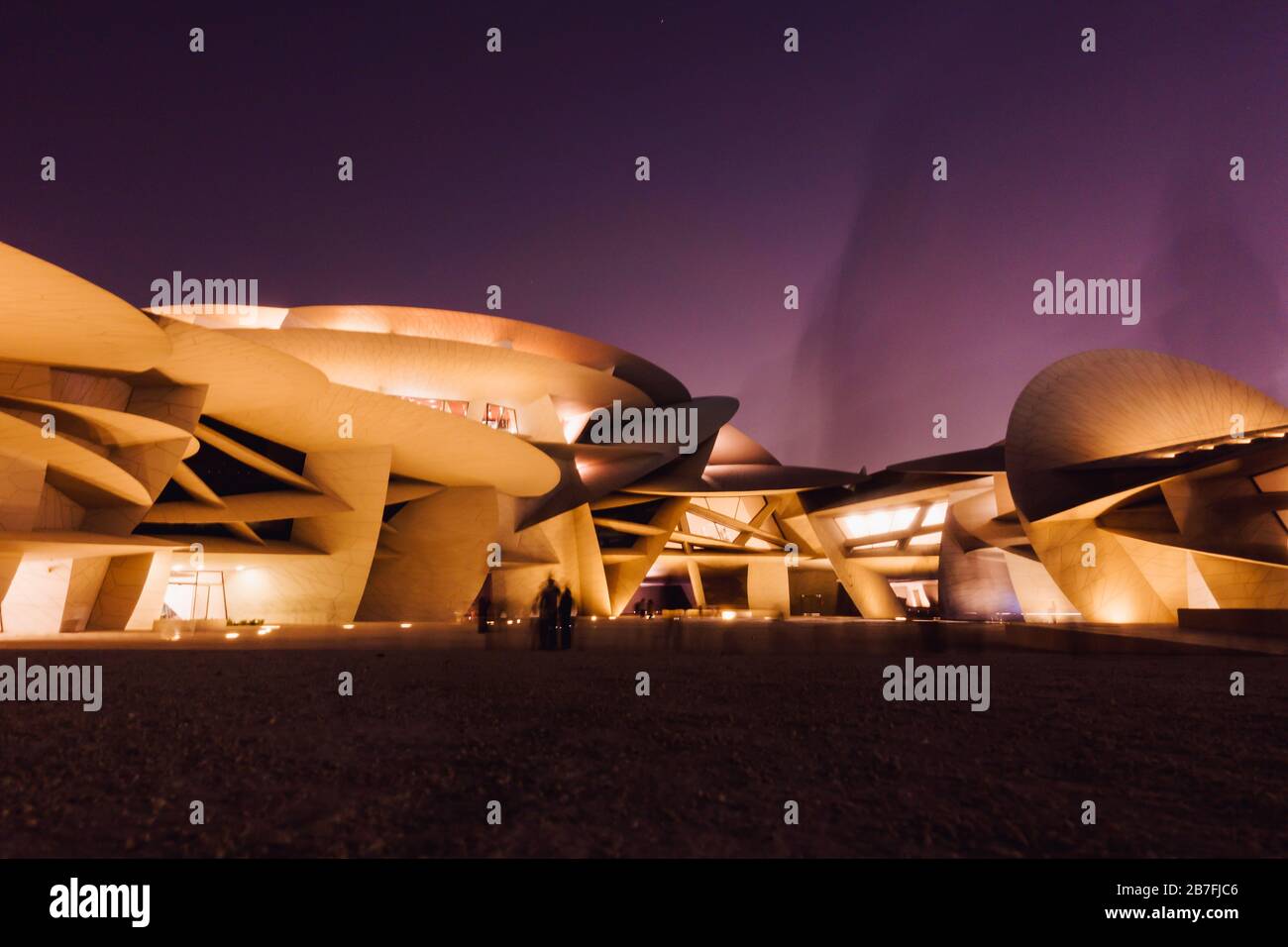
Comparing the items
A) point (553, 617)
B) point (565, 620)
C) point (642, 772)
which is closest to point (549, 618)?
point (553, 617)

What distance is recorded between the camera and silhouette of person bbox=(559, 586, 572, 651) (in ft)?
46.2

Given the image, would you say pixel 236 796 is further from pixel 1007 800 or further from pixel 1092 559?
pixel 1092 559

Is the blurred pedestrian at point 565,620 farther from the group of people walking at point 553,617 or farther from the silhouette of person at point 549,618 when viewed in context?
the silhouette of person at point 549,618

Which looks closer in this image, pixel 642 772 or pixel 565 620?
pixel 642 772

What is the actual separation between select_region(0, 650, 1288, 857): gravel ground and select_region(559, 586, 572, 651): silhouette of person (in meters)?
6.70

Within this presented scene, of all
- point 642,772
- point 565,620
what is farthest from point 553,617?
point 642,772

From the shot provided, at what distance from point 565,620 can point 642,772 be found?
411 inches

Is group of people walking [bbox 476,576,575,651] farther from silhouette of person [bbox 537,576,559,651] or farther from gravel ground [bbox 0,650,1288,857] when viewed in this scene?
gravel ground [bbox 0,650,1288,857]

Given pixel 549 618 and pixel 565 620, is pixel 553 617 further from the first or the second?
pixel 565 620

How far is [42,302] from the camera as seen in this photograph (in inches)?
469

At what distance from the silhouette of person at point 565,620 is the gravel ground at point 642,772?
670cm

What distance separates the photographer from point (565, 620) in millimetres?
14141

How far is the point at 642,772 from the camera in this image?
3867 mm

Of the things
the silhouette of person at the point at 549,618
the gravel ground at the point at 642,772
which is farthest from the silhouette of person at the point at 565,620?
the gravel ground at the point at 642,772
